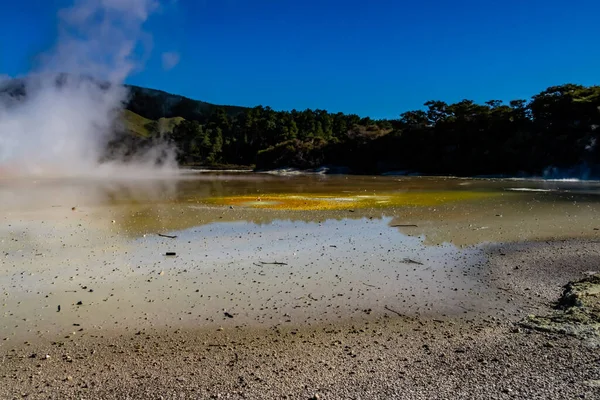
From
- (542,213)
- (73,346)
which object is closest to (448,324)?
(73,346)

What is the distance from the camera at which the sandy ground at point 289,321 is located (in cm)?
517

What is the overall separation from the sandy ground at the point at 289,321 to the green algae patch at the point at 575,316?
0.78 ft

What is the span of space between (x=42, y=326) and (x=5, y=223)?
505 inches

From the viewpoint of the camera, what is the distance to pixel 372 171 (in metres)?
93.9

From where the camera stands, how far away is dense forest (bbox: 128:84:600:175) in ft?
212

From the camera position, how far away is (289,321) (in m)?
7.30

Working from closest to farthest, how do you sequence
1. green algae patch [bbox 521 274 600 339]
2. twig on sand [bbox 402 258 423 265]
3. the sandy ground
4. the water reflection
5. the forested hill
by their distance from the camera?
the sandy ground → green algae patch [bbox 521 274 600 339] → twig on sand [bbox 402 258 423 265] → the water reflection → the forested hill

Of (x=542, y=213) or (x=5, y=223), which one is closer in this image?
(x=5, y=223)

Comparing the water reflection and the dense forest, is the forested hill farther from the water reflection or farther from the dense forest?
the water reflection

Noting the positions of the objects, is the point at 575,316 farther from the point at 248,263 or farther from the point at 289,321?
the point at 248,263

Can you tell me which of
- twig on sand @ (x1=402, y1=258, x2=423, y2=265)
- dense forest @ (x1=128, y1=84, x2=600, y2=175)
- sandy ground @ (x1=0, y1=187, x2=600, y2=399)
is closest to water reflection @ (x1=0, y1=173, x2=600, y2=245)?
sandy ground @ (x1=0, y1=187, x2=600, y2=399)

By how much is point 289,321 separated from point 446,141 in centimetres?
8411

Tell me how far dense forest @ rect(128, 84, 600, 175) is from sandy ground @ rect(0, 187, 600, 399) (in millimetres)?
60393

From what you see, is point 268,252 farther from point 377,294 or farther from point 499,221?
point 499,221
